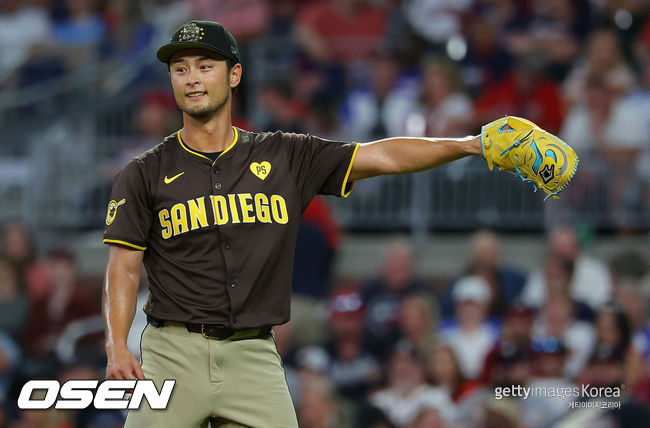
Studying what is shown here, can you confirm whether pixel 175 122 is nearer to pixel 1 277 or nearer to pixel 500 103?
pixel 1 277

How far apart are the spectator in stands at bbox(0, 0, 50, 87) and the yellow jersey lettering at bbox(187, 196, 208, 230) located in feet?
26.7

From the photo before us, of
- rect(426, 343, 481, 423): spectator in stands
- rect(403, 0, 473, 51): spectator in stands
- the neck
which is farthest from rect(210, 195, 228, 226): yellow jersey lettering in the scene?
rect(403, 0, 473, 51): spectator in stands

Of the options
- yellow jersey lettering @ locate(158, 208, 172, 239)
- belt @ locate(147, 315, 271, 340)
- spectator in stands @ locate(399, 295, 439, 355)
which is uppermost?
yellow jersey lettering @ locate(158, 208, 172, 239)

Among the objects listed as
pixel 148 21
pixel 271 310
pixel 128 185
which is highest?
pixel 148 21

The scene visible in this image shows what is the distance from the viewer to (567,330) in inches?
290

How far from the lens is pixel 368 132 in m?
9.30

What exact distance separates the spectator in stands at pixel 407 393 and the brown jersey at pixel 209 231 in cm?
331

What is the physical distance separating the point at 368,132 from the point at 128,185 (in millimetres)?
5318

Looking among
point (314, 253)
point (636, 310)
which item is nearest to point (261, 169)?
point (636, 310)

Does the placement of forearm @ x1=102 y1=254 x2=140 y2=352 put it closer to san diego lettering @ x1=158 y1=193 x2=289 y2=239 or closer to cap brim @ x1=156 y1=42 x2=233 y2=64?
san diego lettering @ x1=158 y1=193 x2=289 y2=239

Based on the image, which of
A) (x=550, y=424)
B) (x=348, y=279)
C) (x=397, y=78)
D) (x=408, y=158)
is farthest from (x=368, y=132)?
(x=408, y=158)

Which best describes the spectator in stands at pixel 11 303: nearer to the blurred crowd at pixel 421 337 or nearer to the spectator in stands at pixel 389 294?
the blurred crowd at pixel 421 337

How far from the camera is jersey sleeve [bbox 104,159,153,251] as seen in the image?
13.4 feet

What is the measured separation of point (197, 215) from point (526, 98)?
515 centimetres
